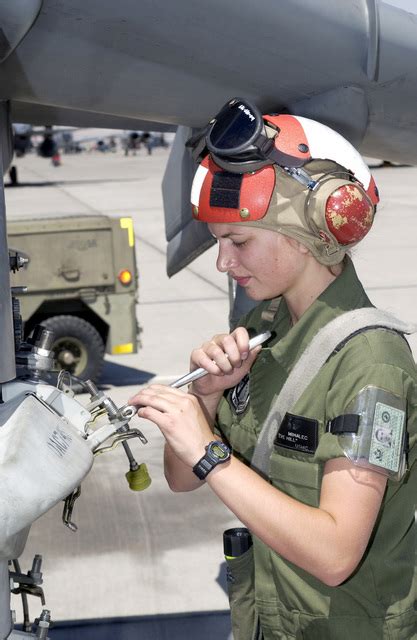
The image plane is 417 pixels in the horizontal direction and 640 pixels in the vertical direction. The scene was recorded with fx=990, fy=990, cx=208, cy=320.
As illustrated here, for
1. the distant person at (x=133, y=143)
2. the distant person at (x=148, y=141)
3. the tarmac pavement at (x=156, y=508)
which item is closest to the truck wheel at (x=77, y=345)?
the tarmac pavement at (x=156, y=508)

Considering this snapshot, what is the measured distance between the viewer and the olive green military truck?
9.70 m

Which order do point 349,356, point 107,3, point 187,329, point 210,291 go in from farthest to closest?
point 210,291, point 187,329, point 107,3, point 349,356

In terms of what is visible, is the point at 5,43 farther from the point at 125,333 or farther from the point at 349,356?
the point at 125,333

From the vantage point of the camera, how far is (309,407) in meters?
2.47

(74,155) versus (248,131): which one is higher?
(248,131)

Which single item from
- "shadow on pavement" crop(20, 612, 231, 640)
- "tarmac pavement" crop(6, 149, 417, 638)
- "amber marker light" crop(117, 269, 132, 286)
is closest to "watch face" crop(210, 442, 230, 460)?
"tarmac pavement" crop(6, 149, 417, 638)

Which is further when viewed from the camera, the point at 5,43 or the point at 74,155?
the point at 74,155

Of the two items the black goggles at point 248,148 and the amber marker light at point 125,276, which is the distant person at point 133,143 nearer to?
the amber marker light at point 125,276

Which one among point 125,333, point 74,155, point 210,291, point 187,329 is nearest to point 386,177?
→ point 210,291

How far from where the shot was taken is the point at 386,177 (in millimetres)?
34625

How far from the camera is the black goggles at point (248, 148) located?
2.46 m

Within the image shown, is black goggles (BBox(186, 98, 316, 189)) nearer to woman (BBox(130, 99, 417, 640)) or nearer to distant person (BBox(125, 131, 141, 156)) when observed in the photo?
woman (BBox(130, 99, 417, 640))

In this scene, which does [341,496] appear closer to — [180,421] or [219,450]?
[219,450]

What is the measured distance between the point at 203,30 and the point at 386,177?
3232cm
